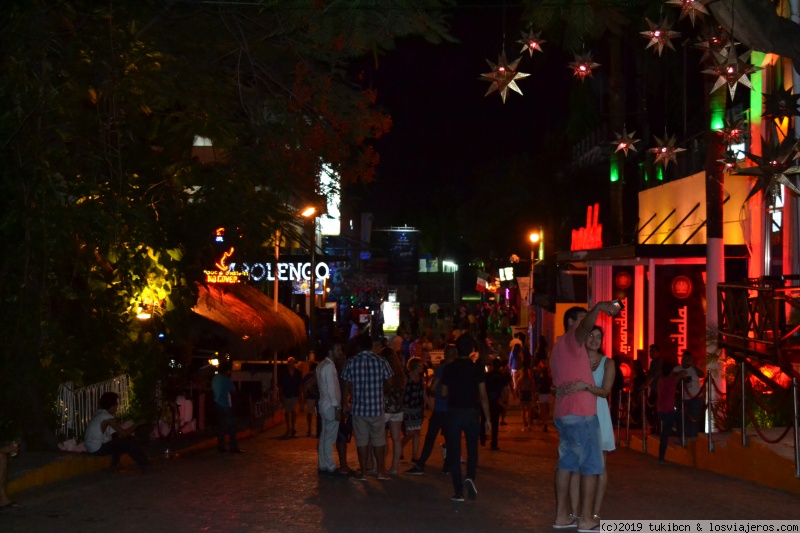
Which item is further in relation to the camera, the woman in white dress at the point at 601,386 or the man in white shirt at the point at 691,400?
the man in white shirt at the point at 691,400

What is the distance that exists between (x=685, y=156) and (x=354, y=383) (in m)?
18.3

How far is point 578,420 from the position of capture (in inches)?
340

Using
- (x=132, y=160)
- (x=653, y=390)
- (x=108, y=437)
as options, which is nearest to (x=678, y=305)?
(x=653, y=390)

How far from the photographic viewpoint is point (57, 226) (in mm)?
13508

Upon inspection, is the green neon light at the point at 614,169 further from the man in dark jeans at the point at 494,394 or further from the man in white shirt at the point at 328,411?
the man in white shirt at the point at 328,411

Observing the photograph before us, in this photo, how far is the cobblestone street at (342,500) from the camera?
951cm

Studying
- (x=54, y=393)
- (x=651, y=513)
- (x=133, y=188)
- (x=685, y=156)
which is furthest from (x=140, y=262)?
(x=685, y=156)

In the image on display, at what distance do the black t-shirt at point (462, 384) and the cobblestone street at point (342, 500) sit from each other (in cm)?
106

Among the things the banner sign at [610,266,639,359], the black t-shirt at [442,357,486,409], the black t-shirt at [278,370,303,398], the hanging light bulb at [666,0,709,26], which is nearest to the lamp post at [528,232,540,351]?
the banner sign at [610,266,639,359]

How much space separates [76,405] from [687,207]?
56.3 ft

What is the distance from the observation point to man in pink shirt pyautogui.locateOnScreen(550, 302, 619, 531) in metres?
8.57

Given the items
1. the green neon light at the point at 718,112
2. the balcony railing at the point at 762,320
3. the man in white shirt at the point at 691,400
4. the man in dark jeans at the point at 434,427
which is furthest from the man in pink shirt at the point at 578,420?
the green neon light at the point at 718,112

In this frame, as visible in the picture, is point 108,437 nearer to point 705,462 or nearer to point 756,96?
point 705,462

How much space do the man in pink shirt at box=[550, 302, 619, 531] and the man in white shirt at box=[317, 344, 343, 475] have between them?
4871 millimetres
